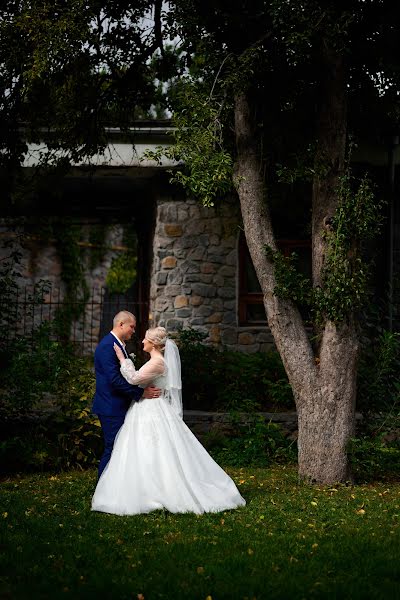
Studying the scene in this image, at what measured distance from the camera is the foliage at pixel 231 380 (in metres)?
11.2

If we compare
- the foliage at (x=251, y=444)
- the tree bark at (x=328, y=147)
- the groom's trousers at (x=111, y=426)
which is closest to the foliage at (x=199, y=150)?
the tree bark at (x=328, y=147)

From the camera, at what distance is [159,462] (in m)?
7.02

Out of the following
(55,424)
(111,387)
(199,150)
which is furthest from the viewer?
(55,424)

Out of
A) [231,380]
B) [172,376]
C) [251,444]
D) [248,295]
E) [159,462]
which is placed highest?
[248,295]

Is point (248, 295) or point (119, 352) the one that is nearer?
point (119, 352)

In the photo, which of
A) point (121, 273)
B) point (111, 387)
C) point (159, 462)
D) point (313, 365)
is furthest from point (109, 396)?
point (121, 273)

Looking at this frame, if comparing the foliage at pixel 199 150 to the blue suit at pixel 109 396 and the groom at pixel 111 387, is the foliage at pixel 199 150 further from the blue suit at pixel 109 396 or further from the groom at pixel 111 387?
the blue suit at pixel 109 396

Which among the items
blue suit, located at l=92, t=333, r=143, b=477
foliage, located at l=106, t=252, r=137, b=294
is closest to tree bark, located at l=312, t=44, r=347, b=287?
blue suit, located at l=92, t=333, r=143, b=477

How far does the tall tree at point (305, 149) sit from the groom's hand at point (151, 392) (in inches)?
74.5

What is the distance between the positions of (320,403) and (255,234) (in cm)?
187

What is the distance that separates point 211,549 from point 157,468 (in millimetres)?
1368

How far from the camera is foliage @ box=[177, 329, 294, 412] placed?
1125 centimetres

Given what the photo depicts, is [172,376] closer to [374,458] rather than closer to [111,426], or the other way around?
[111,426]

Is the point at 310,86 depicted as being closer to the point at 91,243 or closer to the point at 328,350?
the point at 328,350
